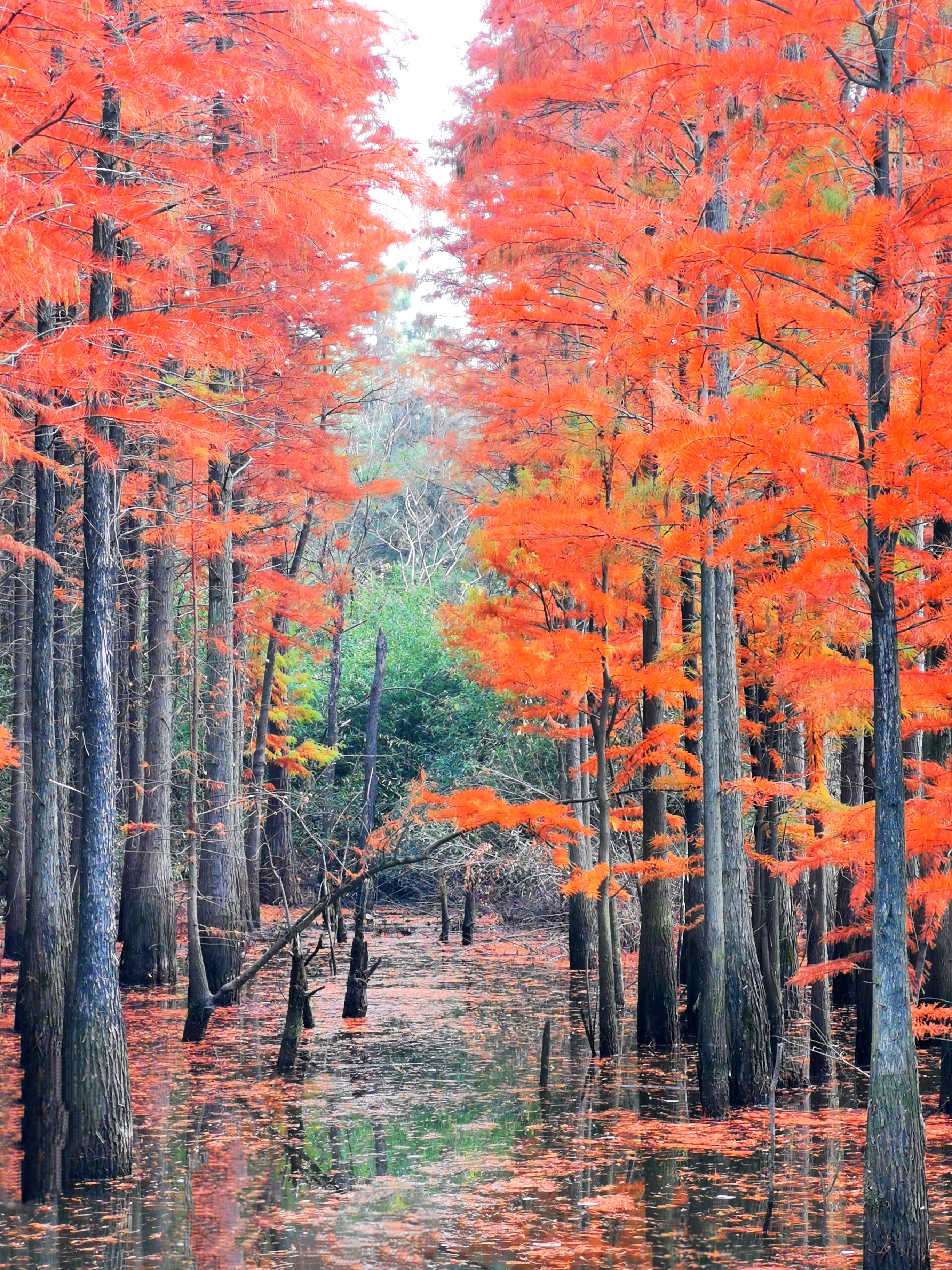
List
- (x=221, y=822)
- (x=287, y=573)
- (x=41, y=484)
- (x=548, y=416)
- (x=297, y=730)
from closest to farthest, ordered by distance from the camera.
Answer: (x=41, y=484) < (x=548, y=416) < (x=221, y=822) < (x=287, y=573) < (x=297, y=730)

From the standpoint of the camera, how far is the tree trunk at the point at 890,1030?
24.7 ft

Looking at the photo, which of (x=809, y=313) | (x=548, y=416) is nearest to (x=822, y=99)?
(x=809, y=313)

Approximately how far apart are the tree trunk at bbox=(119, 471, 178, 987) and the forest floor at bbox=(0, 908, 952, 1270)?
2.26 metres

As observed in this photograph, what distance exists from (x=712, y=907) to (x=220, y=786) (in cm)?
802

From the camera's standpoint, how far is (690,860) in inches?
606

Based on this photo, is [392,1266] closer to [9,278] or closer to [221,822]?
[9,278]

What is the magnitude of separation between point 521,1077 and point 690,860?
3.14 metres

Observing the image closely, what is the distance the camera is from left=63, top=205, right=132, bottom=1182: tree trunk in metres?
9.90

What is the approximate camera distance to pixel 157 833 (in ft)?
62.7

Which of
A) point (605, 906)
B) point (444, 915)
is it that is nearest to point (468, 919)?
point (444, 915)

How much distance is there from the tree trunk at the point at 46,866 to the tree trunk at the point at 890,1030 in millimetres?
8038

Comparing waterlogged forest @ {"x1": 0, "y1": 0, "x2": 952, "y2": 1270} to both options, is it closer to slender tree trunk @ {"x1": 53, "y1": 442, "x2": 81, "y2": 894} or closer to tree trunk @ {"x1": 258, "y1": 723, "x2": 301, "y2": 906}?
slender tree trunk @ {"x1": 53, "y1": 442, "x2": 81, "y2": 894}

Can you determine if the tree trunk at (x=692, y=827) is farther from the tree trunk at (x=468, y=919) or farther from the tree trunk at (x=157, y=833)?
the tree trunk at (x=468, y=919)

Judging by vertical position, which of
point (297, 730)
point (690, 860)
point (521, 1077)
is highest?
point (297, 730)
